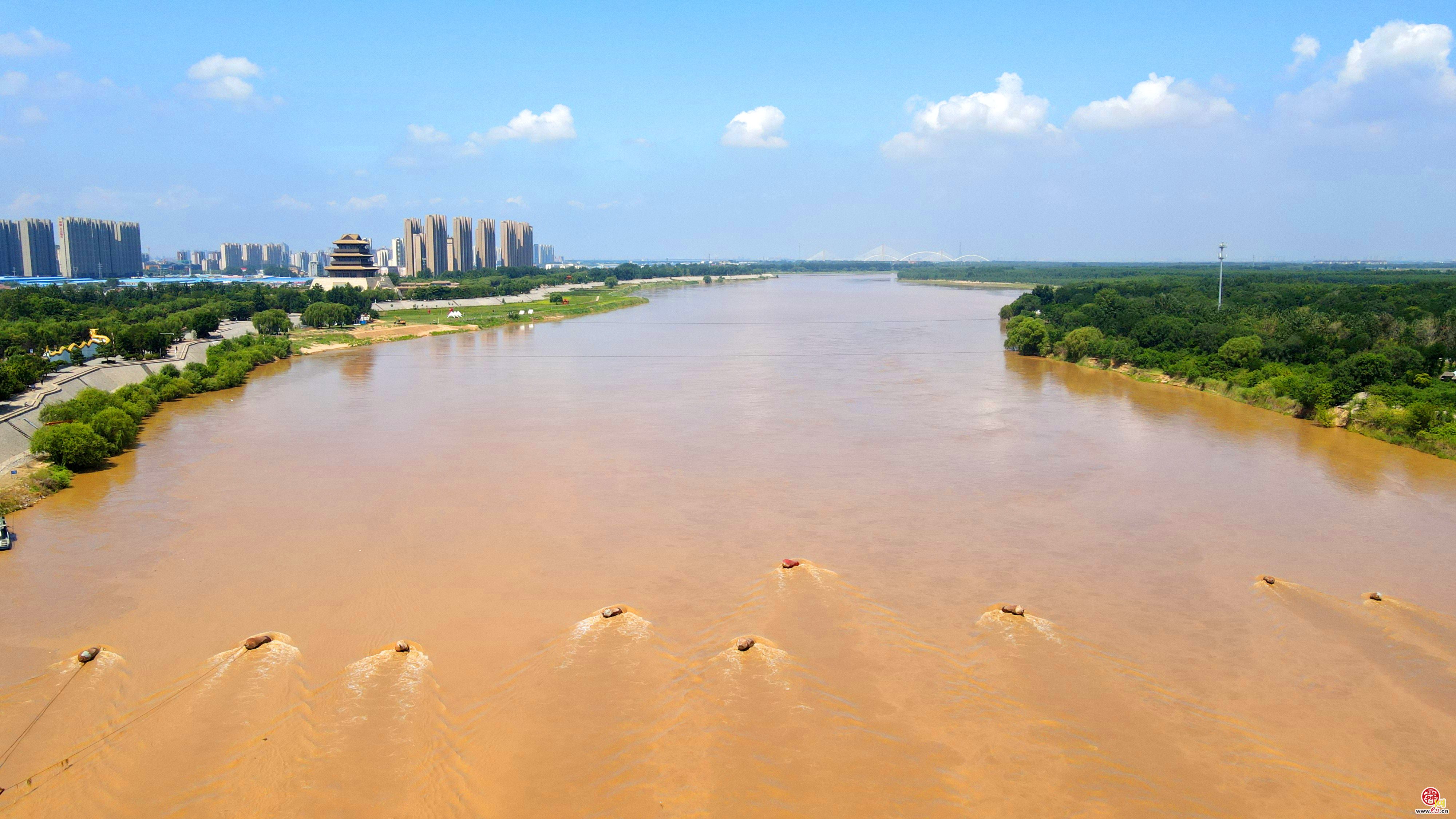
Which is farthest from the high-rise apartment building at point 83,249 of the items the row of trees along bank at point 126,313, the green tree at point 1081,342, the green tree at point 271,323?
the green tree at point 1081,342

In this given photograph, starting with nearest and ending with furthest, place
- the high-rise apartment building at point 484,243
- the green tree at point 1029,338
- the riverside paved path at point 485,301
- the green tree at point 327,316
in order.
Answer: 1. the green tree at point 1029,338
2. the green tree at point 327,316
3. the riverside paved path at point 485,301
4. the high-rise apartment building at point 484,243

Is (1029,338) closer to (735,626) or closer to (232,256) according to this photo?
(735,626)

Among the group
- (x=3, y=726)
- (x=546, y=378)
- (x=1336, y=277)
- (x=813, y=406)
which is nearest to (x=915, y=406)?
(x=813, y=406)

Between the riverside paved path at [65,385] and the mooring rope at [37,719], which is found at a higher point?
the riverside paved path at [65,385]

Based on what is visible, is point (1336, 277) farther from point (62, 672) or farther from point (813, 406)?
point (62, 672)

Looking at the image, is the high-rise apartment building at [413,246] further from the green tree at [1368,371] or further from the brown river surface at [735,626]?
the green tree at [1368,371]

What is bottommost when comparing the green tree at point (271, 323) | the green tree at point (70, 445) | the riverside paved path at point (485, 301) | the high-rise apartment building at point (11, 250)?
the green tree at point (70, 445)
